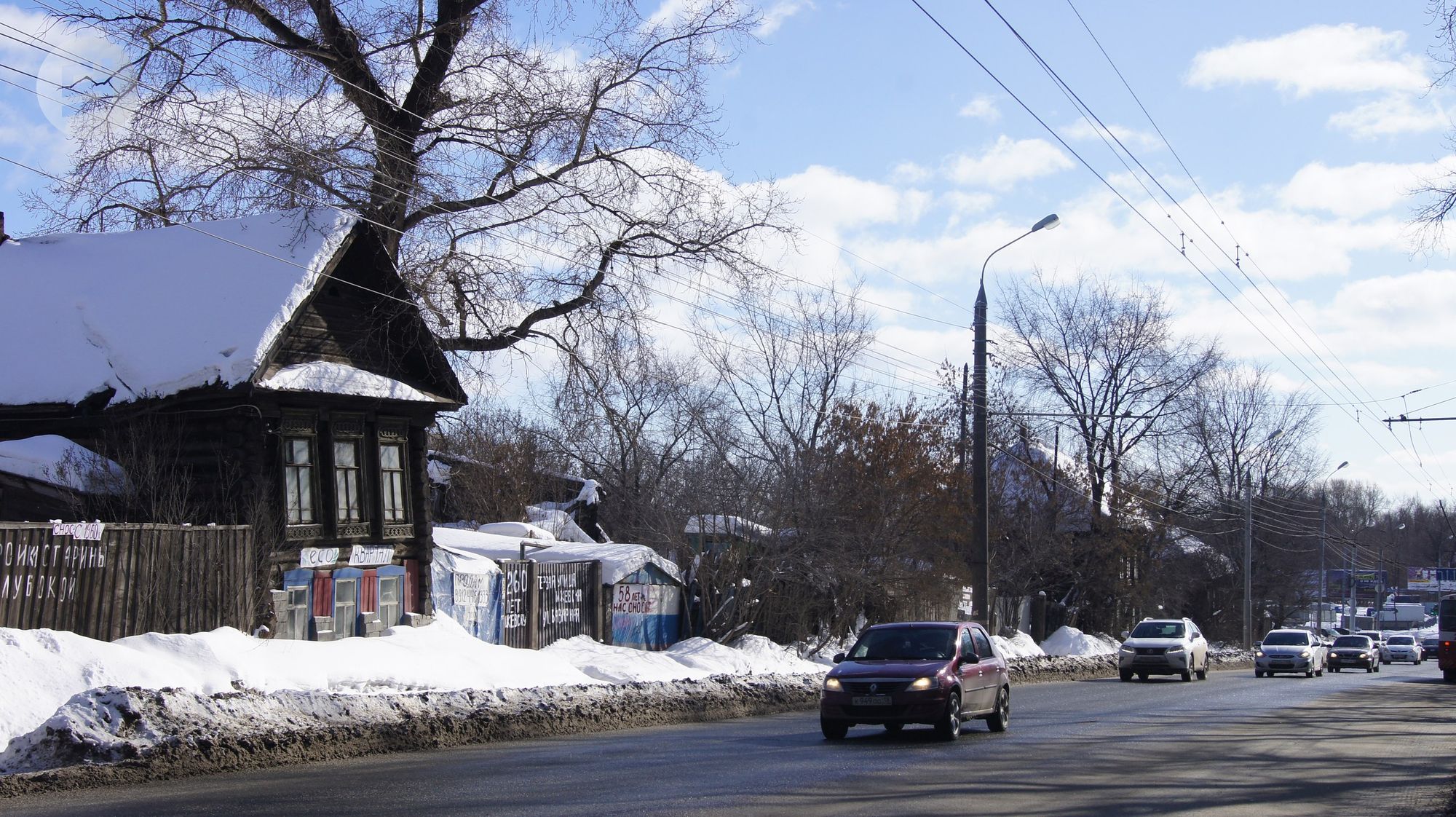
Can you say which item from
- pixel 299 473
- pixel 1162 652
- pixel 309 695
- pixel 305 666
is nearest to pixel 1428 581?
pixel 1162 652

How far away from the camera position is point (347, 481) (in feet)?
70.9

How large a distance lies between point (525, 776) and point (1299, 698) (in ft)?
63.1

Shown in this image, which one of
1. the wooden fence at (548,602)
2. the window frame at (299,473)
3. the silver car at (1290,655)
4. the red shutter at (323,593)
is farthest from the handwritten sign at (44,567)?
the silver car at (1290,655)

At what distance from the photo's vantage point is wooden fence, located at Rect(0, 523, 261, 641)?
14.3 m

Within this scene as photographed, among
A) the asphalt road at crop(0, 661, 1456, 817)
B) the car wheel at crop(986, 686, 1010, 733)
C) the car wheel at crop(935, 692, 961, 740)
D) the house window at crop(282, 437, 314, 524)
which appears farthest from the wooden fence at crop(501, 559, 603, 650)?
the car wheel at crop(935, 692, 961, 740)

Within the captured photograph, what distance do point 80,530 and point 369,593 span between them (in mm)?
7098

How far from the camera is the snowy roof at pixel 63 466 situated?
18.3 metres

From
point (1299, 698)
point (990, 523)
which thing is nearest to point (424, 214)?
point (1299, 698)

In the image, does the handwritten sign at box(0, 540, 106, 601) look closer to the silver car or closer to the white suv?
the white suv

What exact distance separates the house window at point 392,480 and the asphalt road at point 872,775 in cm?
778

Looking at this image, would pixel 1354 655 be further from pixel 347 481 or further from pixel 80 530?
pixel 80 530

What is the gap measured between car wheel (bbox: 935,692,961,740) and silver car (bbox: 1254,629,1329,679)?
24.6 m

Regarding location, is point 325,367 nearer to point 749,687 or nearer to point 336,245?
point 336,245

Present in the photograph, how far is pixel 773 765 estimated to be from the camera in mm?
12516
